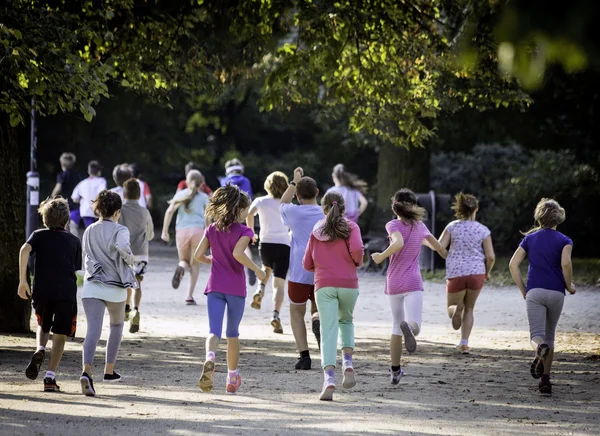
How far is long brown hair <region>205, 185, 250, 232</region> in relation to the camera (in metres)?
8.38

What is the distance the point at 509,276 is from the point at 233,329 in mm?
12397

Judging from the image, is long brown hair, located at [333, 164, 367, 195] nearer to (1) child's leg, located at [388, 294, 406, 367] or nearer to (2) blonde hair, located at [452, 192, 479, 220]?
(2) blonde hair, located at [452, 192, 479, 220]

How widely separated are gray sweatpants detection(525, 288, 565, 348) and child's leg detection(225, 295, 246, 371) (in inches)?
93.6

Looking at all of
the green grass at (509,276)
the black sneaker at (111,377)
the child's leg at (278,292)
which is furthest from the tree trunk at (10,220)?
the green grass at (509,276)

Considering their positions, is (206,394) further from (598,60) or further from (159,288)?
(159,288)

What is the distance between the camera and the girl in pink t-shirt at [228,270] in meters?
8.28

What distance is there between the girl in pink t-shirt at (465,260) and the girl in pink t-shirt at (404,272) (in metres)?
1.58

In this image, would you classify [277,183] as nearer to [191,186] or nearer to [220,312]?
[191,186]

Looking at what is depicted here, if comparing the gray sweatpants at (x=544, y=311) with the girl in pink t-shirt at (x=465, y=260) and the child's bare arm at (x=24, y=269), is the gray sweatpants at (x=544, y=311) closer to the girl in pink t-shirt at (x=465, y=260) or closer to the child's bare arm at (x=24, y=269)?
the girl in pink t-shirt at (x=465, y=260)

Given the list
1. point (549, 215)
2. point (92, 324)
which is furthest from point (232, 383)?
point (549, 215)

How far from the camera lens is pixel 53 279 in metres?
8.38

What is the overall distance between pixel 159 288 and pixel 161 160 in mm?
16249

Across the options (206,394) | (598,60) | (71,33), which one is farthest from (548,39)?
(71,33)

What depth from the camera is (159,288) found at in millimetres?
18000
